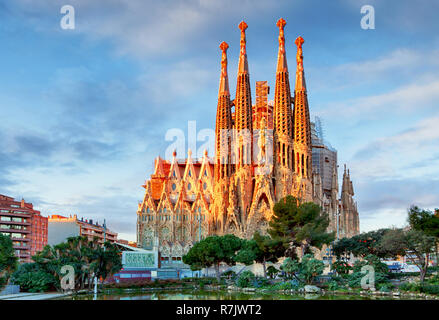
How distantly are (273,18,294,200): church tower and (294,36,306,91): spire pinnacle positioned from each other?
1324mm

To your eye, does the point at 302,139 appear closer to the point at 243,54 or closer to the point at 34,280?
the point at 243,54

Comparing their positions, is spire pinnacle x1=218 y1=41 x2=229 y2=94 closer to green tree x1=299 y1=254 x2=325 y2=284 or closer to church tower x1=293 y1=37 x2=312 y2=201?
A: church tower x1=293 y1=37 x2=312 y2=201

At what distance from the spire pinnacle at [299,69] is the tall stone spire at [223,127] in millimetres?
9029

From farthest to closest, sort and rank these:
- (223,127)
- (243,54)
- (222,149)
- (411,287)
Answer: (243,54)
(223,127)
(222,149)
(411,287)

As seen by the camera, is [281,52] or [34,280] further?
[281,52]

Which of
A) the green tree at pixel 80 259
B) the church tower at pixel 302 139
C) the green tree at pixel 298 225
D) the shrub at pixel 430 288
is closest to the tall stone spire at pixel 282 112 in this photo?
the church tower at pixel 302 139

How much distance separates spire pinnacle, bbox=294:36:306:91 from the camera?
72.4m

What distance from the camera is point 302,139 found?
232 feet

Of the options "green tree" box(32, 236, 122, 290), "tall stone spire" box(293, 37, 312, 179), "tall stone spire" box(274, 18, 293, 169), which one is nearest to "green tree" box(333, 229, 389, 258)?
"green tree" box(32, 236, 122, 290)

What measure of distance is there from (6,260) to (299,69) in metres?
50.3

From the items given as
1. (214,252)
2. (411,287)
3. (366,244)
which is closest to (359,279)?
(411,287)

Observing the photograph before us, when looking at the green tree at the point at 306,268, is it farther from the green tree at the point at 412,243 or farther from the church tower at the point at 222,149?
the church tower at the point at 222,149
